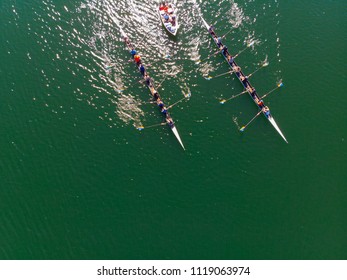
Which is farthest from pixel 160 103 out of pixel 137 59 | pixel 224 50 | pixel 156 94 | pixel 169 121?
pixel 224 50

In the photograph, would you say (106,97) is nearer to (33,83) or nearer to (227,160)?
(33,83)

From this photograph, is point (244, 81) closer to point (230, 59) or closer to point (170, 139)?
point (230, 59)

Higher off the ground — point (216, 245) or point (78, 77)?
point (78, 77)

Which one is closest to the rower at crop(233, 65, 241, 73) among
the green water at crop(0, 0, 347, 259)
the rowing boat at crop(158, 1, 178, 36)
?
the green water at crop(0, 0, 347, 259)

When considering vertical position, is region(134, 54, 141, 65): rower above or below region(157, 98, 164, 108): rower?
above

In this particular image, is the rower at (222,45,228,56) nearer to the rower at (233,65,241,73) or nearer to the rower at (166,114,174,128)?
the rower at (233,65,241,73)

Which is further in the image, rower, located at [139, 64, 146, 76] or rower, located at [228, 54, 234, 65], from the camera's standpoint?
rower, located at [228, 54, 234, 65]

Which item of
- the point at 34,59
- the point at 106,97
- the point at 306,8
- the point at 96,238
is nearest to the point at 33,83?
the point at 34,59
